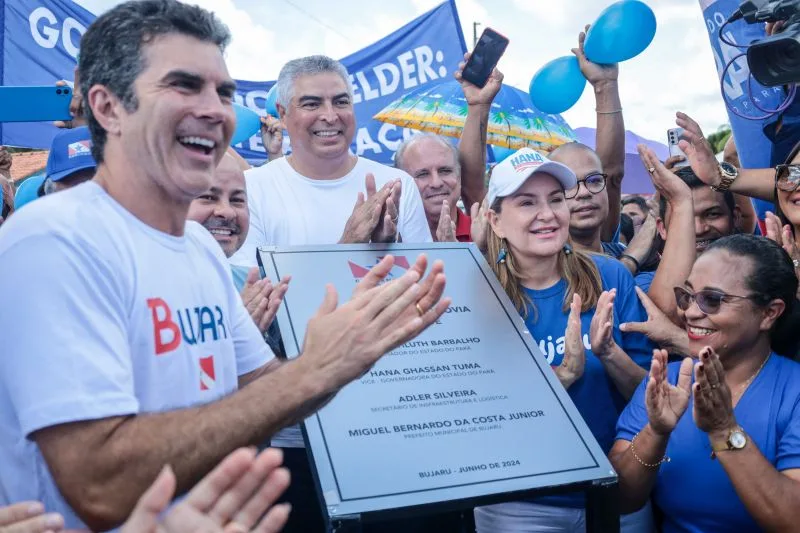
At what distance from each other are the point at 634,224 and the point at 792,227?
4194 millimetres

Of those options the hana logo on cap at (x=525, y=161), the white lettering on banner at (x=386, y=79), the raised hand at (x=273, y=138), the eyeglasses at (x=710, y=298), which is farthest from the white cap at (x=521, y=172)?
the white lettering on banner at (x=386, y=79)

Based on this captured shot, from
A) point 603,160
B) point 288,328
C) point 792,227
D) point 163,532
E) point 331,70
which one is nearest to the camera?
point 163,532

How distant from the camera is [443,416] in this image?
246 centimetres

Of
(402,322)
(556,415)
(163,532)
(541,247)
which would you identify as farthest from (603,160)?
(163,532)

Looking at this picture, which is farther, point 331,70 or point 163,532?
point 331,70

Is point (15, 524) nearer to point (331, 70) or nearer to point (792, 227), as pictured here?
point (331, 70)

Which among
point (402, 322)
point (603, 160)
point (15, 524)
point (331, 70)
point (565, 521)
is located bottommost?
point (565, 521)

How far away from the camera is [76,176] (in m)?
3.09

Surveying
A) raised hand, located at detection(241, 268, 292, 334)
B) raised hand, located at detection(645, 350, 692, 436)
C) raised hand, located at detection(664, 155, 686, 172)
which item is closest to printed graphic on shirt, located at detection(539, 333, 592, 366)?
raised hand, located at detection(645, 350, 692, 436)

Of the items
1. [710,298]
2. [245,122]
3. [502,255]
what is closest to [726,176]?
[710,298]

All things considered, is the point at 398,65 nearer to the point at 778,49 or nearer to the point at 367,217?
the point at 778,49

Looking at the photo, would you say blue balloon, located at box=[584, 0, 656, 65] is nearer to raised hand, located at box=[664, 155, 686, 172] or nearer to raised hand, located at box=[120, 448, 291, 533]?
raised hand, located at box=[664, 155, 686, 172]

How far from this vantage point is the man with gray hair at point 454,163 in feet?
14.5

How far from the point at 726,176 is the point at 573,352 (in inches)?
58.4
